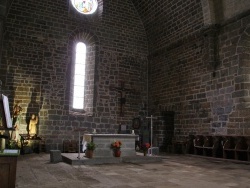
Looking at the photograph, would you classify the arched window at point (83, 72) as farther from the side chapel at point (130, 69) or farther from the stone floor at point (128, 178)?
the stone floor at point (128, 178)

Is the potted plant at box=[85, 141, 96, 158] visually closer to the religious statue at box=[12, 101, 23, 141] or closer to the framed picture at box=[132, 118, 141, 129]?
the religious statue at box=[12, 101, 23, 141]

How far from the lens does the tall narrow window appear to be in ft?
44.7

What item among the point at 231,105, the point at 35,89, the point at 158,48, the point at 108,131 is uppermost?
the point at 158,48

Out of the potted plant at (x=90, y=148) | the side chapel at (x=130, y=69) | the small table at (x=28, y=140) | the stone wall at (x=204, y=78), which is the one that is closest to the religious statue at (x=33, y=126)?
the side chapel at (x=130, y=69)

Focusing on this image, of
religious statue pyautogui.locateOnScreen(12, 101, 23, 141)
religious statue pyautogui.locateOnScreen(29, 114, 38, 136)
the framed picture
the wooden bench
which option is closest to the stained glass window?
religious statue pyautogui.locateOnScreen(12, 101, 23, 141)

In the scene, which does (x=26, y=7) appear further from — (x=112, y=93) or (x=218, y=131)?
(x=218, y=131)

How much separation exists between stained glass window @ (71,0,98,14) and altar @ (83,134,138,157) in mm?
7723

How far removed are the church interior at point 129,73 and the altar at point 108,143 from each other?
0.06 metres

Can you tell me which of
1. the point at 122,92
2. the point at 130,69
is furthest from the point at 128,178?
the point at 130,69

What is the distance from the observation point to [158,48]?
14.5 metres

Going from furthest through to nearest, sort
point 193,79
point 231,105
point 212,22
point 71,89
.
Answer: point 71,89, point 193,79, point 212,22, point 231,105

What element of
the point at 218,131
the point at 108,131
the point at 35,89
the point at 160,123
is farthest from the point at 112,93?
the point at 218,131

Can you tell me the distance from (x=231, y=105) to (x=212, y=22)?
3476 millimetres

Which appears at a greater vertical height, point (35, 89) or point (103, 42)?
point (103, 42)
